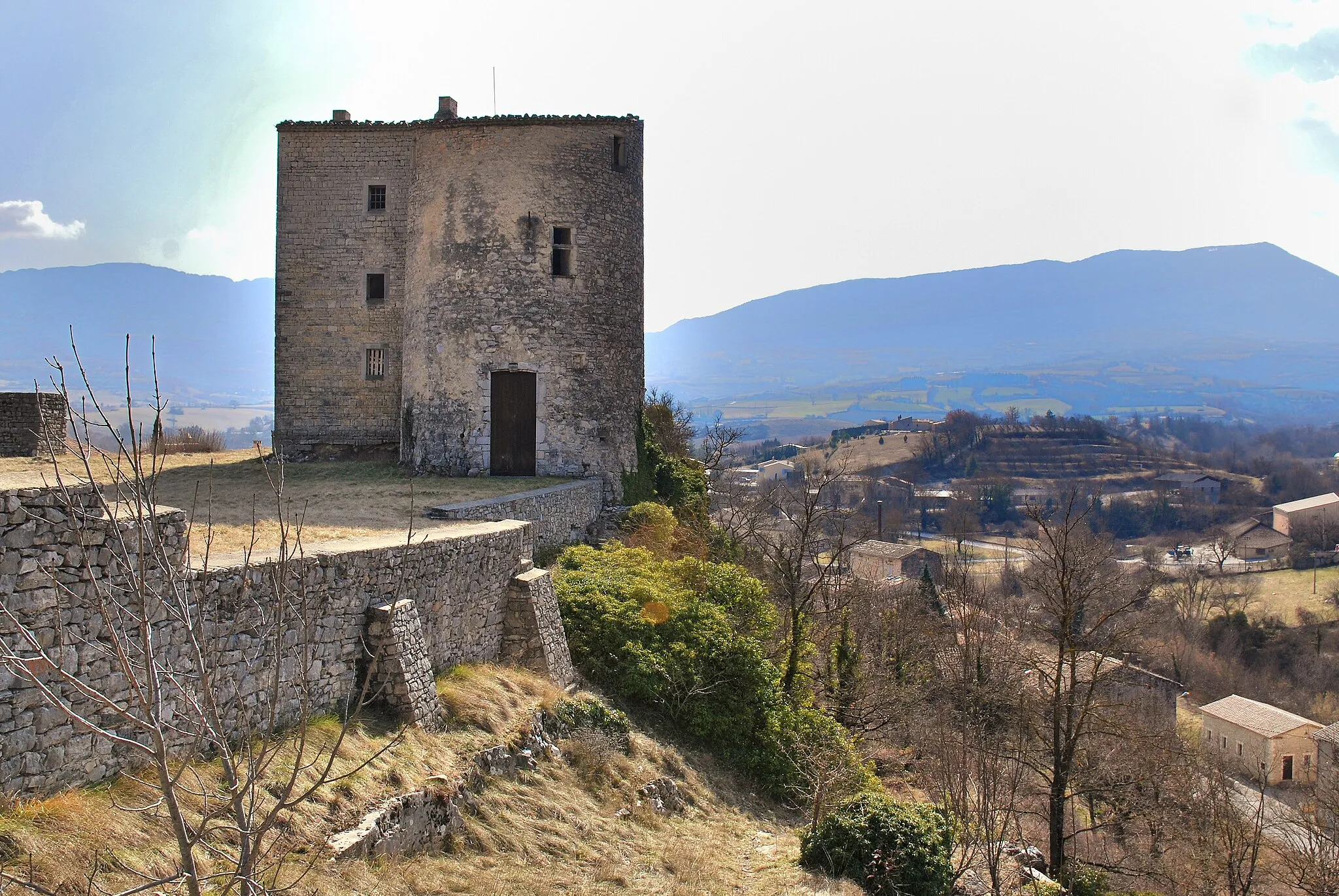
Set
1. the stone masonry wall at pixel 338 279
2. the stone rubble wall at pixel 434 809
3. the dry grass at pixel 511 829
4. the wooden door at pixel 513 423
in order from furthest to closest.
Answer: the stone masonry wall at pixel 338 279
the wooden door at pixel 513 423
the stone rubble wall at pixel 434 809
the dry grass at pixel 511 829

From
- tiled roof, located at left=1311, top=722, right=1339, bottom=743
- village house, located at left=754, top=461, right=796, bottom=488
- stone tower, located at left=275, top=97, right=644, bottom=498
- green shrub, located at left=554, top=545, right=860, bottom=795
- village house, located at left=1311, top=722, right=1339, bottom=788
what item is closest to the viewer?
green shrub, located at left=554, top=545, right=860, bottom=795

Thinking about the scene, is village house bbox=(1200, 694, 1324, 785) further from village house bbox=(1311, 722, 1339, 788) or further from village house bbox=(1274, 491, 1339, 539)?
village house bbox=(1274, 491, 1339, 539)

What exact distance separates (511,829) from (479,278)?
13212 millimetres

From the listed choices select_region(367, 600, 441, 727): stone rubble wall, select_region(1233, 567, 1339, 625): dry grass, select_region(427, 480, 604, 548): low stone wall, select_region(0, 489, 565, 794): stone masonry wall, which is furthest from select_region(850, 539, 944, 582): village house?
select_region(367, 600, 441, 727): stone rubble wall

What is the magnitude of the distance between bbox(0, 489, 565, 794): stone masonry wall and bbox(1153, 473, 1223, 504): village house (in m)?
133

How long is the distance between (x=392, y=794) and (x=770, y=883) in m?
4.77

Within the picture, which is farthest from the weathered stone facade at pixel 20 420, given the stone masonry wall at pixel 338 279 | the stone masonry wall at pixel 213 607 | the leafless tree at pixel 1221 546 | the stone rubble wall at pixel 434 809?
the leafless tree at pixel 1221 546

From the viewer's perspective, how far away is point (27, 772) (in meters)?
6.02

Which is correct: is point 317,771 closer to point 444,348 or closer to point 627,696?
point 627,696

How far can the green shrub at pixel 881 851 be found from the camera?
11961 mm

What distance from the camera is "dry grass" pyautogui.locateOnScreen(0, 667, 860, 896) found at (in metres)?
5.96

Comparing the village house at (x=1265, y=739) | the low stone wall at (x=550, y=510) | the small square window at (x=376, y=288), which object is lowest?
the village house at (x=1265, y=739)

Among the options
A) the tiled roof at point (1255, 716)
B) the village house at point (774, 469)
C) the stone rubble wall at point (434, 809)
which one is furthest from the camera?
the village house at point (774, 469)

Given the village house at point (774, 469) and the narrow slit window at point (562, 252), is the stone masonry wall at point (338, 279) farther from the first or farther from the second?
the village house at point (774, 469)
